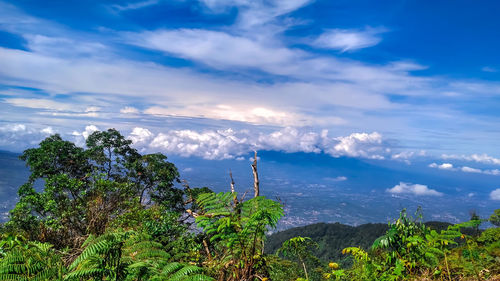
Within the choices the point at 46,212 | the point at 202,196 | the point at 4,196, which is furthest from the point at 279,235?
the point at 4,196

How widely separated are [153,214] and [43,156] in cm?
1515

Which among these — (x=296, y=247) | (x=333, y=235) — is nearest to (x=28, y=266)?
(x=296, y=247)

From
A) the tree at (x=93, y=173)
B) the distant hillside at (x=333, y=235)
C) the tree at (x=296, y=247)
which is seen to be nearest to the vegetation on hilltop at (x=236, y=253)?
the tree at (x=296, y=247)

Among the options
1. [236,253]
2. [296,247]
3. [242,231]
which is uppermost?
[242,231]

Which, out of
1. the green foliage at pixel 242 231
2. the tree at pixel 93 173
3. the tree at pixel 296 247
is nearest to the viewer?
the green foliage at pixel 242 231

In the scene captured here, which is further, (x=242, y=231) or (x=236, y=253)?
(x=236, y=253)

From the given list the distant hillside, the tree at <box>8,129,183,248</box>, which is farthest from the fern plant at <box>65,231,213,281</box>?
the distant hillside

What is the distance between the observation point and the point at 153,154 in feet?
77.8

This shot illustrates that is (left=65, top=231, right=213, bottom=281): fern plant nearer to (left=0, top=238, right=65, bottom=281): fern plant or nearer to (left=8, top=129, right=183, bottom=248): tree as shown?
(left=0, top=238, right=65, bottom=281): fern plant

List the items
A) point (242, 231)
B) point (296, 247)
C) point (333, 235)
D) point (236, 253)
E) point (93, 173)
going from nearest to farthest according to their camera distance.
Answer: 1. point (242, 231)
2. point (236, 253)
3. point (296, 247)
4. point (93, 173)
5. point (333, 235)

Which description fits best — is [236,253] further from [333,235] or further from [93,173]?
[333,235]

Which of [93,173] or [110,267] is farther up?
[110,267]

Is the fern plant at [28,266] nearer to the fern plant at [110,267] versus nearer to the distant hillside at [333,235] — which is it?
the fern plant at [110,267]

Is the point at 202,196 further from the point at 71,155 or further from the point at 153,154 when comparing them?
the point at 71,155
